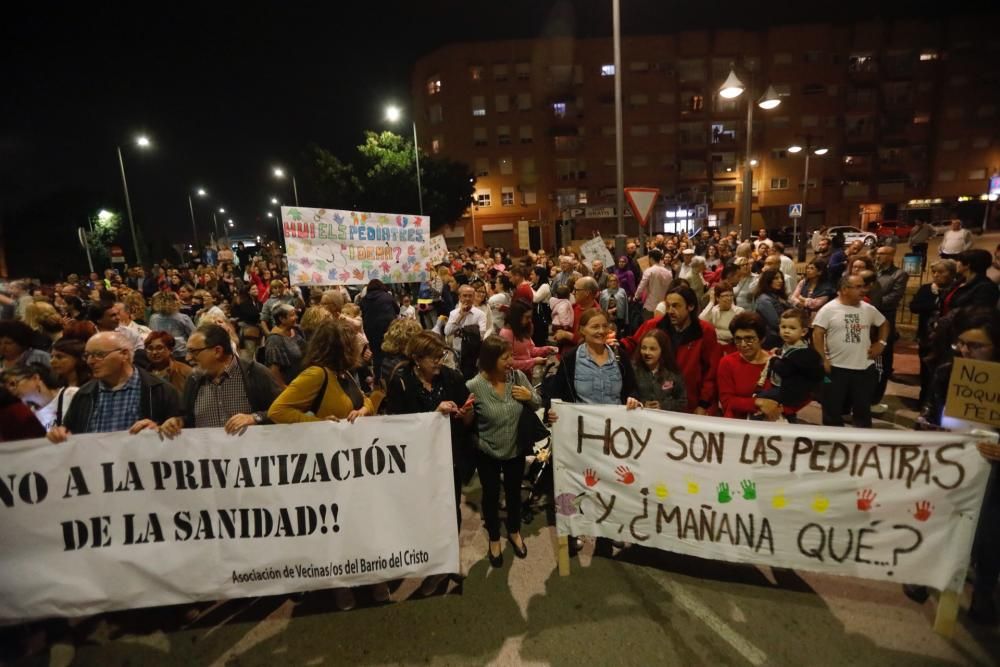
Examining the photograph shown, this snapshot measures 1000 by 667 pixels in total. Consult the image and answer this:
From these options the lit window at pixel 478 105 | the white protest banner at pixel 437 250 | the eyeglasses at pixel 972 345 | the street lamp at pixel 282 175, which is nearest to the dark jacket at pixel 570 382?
the eyeglasses at pixel 972 345

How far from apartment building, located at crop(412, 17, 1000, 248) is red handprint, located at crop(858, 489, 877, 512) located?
47.7 m

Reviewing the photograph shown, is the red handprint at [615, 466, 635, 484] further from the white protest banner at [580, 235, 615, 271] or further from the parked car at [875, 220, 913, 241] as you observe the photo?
the parked car at [875, 220, 913, 241]

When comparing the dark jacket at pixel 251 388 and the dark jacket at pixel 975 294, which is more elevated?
the dark jacket at pixel 975 294

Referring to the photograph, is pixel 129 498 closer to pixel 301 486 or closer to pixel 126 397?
pixel 126 397

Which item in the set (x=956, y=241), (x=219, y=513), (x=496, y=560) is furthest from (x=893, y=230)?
(x=219, y=513)

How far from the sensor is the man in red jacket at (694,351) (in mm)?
4395

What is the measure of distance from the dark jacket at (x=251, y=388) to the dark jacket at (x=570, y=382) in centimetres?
207

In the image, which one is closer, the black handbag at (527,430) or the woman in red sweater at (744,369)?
the black handbag at (527,430)

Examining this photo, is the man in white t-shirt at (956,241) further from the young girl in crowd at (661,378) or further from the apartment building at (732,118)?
the apartment building at (732,118)

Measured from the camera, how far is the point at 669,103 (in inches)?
1964

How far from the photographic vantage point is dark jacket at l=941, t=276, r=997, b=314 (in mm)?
5379

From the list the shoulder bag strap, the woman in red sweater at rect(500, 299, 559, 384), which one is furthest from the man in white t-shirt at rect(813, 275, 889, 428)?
the shoulder bag strap

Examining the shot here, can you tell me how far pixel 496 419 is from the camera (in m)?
3.78

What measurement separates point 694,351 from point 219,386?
149 inches
